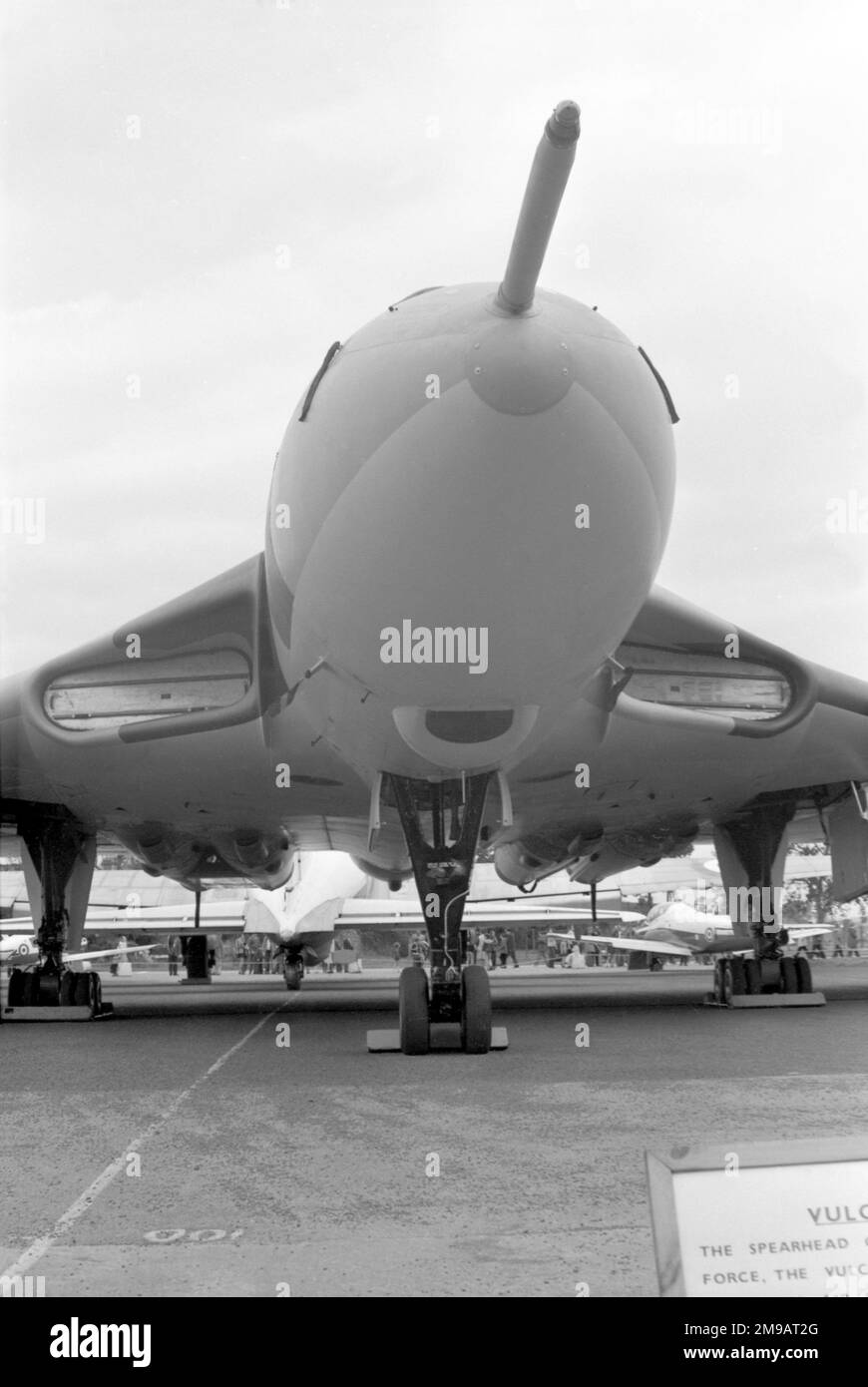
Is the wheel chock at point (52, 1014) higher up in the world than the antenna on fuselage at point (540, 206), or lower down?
lower down

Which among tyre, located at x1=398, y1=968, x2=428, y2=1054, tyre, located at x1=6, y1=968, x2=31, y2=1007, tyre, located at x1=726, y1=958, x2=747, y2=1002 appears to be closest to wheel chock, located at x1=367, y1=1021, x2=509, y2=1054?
tyre, located at x1=398, y1=968, x2=428, y2=1054

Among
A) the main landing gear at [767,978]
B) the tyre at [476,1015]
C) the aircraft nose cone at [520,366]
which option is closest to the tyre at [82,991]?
the tyre at [476,1015]

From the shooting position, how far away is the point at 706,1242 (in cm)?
206

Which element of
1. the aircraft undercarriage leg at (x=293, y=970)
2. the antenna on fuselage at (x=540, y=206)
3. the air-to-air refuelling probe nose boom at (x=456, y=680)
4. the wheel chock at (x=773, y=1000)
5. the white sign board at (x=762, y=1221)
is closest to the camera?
the white sign board at (x=762, y=1221)

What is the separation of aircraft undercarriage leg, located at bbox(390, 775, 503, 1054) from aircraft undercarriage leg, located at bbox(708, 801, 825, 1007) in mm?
5605

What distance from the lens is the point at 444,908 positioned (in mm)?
8766

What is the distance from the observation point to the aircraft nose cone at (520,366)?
5352mm

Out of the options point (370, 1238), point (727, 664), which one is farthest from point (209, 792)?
point (370, 1238)

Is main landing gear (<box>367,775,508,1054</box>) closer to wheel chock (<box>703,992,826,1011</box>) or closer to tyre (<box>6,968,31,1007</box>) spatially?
wheel chock (<box>703,992,826,1011</box>)

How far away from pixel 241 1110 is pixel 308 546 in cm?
269

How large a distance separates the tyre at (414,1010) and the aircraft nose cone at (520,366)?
162 inches

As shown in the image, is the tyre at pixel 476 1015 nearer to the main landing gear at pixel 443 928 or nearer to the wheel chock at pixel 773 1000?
the main landing gear at pixel 443 928

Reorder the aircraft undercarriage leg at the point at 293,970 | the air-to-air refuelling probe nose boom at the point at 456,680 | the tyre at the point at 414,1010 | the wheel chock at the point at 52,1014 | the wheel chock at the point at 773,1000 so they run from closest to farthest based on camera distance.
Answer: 1. the air-to-air refuelling probe nose boom at the point at 456,680
2. the tyre at the point at 414,1010
3. the wheel chock at the point at 773,1000
4. the wheel chock at the point at 52,1014
5. the aircraft undercarriage leg at the point at 293,970
